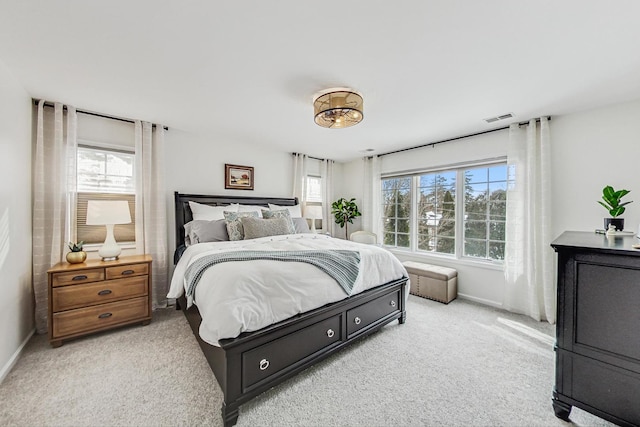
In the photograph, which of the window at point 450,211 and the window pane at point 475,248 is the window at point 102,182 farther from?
the window pane at point 475,248

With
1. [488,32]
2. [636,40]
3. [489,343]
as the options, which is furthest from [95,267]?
[636,40]

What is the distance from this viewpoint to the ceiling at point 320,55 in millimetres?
1413

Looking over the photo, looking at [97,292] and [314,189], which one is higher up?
[314,189]

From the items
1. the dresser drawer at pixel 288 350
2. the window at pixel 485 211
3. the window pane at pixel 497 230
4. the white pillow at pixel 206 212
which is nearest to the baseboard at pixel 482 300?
the window at pixel 485 211

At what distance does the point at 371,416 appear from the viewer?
1.60 meters

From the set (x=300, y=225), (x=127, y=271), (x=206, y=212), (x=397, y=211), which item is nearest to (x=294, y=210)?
(x=300, y=225)

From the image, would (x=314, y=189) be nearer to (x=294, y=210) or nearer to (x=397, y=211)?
(x=294, y=210)

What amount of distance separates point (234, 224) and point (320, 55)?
7.08ft

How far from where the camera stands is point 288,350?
184cm

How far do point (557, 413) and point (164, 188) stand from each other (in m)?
4.20

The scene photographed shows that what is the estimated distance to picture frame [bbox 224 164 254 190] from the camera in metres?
3.96

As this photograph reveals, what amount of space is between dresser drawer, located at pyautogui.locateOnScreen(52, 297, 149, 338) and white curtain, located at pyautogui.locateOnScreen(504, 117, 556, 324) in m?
4.37

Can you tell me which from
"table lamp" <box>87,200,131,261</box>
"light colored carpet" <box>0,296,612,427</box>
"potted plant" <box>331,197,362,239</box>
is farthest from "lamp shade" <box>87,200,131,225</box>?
"potted plant" <box>331,197,362,239</box>

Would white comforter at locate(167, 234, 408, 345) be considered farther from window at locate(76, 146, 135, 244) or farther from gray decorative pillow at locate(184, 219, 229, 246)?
window at locate(76, 146, 135, 244)
